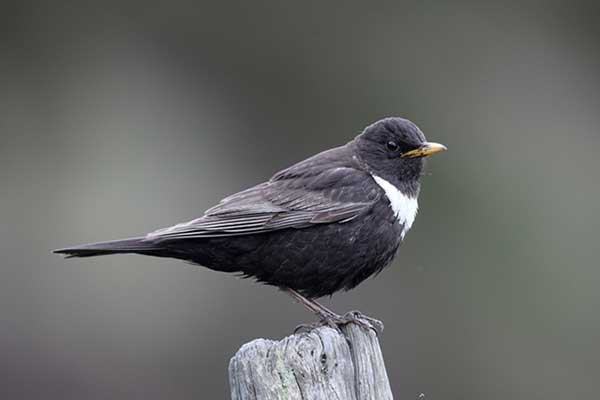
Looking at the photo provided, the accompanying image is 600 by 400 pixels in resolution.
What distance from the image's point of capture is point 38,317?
8.74 metres

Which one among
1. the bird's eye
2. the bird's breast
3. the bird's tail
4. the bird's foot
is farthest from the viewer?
the bird's eye

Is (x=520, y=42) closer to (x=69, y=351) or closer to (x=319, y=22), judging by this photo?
(x=319, y=22)

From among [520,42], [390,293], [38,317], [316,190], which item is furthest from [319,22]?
[316,190]

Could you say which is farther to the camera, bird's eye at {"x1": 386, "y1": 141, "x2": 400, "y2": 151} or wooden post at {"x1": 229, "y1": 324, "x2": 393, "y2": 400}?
bird's eye at {"x1": 386, "y1": 141, "x2": 400, "y2": 151}

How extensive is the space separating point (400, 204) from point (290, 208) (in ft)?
1.79

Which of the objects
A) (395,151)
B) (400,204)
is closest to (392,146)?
(395,151)

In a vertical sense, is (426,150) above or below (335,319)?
above

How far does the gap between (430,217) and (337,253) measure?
4.03 m

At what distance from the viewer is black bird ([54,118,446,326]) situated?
5105 mm

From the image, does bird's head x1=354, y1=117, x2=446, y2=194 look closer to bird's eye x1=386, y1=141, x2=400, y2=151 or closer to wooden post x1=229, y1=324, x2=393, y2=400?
bird's eye x1=386, y1=141, x2=400, y2=151

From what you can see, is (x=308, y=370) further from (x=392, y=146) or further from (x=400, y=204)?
(x=392, y=146)

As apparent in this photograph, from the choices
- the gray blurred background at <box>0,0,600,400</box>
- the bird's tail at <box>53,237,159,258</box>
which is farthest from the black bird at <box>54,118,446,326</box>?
the gray blurred background at <box>0,0,600,400</box>

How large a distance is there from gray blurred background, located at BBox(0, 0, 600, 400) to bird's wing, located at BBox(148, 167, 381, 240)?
294 cm

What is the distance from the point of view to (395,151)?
5.50m
